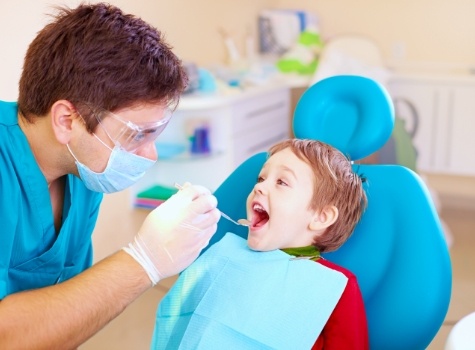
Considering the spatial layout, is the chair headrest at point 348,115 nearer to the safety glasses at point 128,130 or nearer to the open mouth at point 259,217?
the open mouth at point 259,217

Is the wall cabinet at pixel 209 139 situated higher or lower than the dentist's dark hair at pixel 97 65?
lower

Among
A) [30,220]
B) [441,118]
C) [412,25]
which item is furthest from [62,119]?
[412,25]

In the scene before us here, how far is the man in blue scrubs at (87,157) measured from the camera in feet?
4.34

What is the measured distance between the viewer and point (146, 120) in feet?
4.78

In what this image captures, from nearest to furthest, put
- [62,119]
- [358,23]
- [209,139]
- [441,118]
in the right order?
[62,119] < [209,139] < [441,118] < [358,23]

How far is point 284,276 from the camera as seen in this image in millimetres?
1470

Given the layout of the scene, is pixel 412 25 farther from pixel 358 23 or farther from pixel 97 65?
pixel 97 65

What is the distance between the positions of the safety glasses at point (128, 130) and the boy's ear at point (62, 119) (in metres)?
0.05

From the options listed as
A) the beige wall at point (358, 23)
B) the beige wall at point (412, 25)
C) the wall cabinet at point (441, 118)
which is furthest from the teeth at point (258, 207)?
the beige wall at point (412, 25)

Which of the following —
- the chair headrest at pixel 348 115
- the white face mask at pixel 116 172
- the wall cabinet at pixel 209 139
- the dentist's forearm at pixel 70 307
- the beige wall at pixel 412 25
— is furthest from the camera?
the beige wall at pixel 412 25

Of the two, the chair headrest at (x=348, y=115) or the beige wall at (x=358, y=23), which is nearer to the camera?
the chair headrest at (x=348, y=115)

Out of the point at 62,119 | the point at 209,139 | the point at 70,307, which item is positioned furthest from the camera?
the point at 209,139

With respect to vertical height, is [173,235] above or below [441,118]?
above

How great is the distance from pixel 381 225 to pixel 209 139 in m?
1.63
